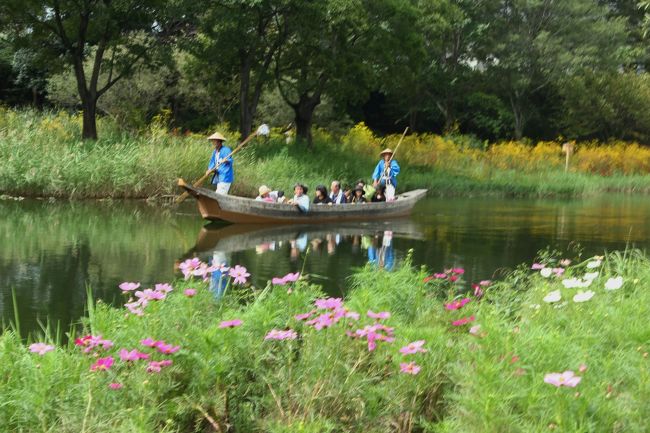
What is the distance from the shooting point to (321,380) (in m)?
4.76

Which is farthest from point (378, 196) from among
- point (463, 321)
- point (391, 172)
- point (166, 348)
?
point (166, 348)

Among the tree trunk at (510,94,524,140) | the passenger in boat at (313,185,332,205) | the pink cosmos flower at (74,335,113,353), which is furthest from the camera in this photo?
the tree trunk at (510,94,524,140)

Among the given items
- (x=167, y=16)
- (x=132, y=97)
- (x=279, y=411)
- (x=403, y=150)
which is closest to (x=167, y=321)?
(x=279, y=411)

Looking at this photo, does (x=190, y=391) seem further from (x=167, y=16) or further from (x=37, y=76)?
(x=37, y=76)

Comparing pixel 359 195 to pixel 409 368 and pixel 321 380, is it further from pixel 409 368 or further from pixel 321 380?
pixel 409 368

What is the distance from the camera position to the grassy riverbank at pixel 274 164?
2227 cm

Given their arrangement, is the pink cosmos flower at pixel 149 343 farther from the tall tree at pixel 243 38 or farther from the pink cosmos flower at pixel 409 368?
the tall tree at pixel 243 38

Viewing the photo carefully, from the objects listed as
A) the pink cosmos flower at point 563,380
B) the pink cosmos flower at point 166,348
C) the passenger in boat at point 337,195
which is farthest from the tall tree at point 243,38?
the pink cosmos flower at point 563,380

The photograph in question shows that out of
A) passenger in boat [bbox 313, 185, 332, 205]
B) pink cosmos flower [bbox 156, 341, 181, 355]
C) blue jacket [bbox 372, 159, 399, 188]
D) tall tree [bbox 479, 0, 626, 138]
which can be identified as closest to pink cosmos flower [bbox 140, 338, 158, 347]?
pink cosmos flower [bbox 156, 341, 181, 355]

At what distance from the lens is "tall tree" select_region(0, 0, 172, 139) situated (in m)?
24.9

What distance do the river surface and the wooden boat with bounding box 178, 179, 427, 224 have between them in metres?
0.27

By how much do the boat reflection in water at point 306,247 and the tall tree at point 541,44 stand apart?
886 inches

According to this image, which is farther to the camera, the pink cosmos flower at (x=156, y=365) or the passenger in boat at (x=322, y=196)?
the passenger in boat at (x=322, y=196)

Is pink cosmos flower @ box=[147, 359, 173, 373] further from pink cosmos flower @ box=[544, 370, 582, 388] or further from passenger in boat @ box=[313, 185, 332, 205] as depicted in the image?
passenger in boat @ box=[313, 185, 332, 205]
